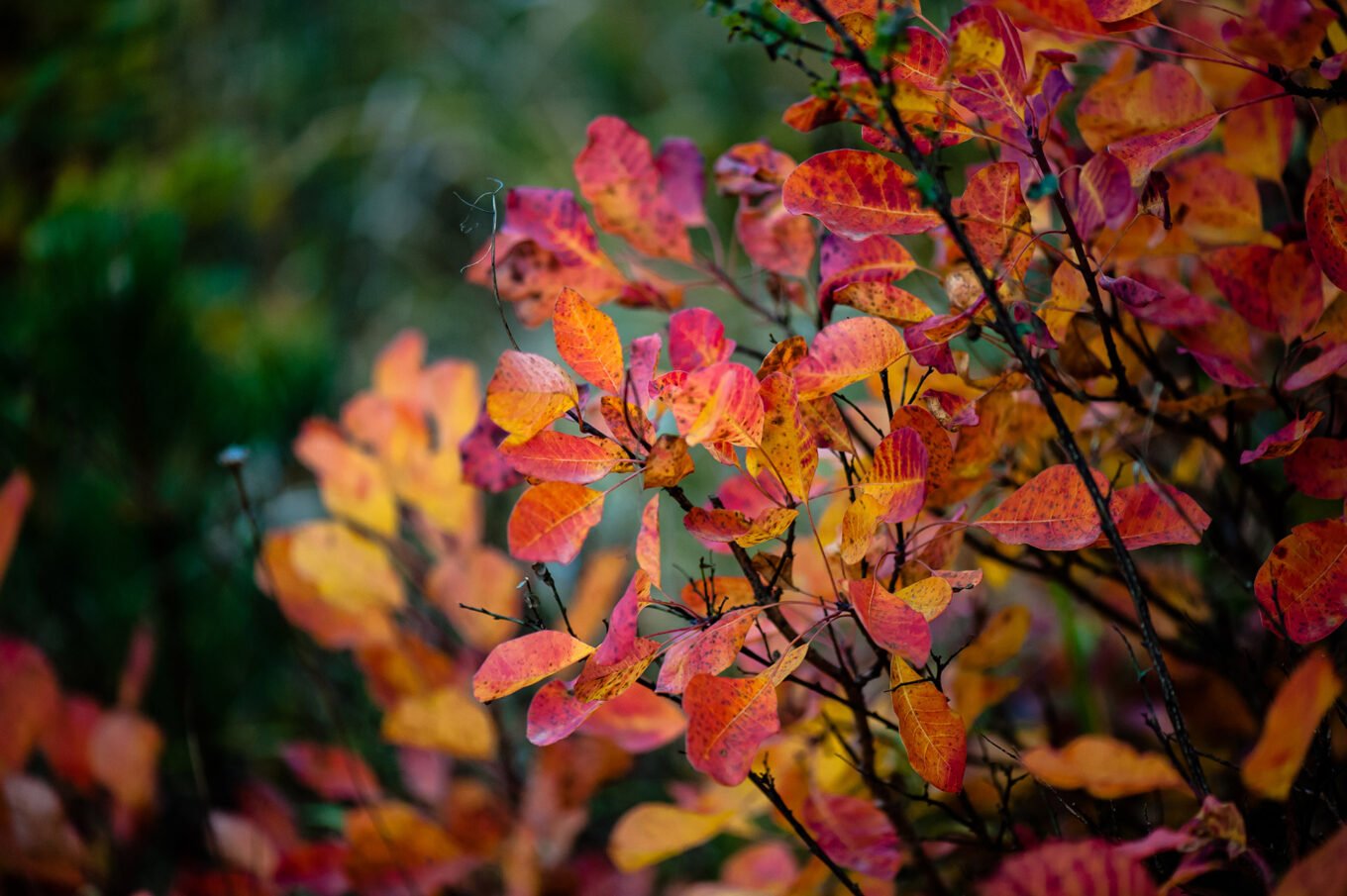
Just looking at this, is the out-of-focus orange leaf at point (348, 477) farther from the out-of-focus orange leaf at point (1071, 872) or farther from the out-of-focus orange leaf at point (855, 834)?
the out-of-focus orange leaf at point (1071, 872)

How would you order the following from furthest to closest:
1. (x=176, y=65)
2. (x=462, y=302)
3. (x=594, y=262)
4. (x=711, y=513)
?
(x=462, y=302) < (x=176, y=65) < (x=594, y=262) < (x=711, y=513)

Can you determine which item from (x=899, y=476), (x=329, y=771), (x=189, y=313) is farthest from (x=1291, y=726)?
(x=189, y=313)

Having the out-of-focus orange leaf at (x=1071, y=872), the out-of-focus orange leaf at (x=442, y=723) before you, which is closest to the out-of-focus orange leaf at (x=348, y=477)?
the out-of-focus orange leaf at (x=442, y=723)

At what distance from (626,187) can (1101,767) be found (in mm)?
333

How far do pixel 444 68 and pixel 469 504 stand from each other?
2214 mm

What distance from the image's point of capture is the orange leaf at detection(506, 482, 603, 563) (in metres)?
0.37

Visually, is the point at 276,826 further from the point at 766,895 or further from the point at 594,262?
the point at 594,262

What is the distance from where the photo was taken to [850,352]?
0.36 m

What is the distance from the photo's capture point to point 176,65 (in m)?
1.95

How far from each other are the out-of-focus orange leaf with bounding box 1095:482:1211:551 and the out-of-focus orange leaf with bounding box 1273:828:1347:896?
12cm

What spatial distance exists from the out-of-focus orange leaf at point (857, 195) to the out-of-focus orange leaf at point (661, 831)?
311 mm

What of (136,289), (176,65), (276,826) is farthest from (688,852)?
(176,65)

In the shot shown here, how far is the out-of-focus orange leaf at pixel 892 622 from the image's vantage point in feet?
1.06

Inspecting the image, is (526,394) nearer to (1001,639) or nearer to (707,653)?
(707,653)
